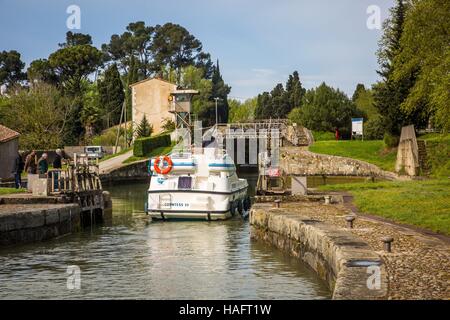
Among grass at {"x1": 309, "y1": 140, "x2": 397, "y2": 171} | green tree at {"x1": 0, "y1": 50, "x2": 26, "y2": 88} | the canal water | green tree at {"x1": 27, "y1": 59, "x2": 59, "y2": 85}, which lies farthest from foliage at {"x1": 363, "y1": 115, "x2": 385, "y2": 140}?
green tree at {"x1": 0, "y1": 50, "x2": 26, "y2": 88}

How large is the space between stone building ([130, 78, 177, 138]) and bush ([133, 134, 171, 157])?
14587 millimetres

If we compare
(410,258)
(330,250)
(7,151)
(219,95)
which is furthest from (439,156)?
(219,95)

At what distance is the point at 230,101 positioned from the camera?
519 feet

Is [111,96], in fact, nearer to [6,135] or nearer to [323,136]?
[323,136]

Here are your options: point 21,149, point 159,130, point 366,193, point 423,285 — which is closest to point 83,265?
point 423,285

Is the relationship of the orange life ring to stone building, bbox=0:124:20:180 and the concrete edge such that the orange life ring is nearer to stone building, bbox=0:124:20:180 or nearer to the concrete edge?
the concrete edge

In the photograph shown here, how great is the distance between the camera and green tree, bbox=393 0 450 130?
34.1 meters

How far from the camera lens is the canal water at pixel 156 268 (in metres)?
17.2

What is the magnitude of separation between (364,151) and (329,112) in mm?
20861

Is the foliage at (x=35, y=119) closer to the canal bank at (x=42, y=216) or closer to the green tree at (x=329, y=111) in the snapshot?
the green tree at (x=329, y=111)

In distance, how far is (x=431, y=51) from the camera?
124ft
